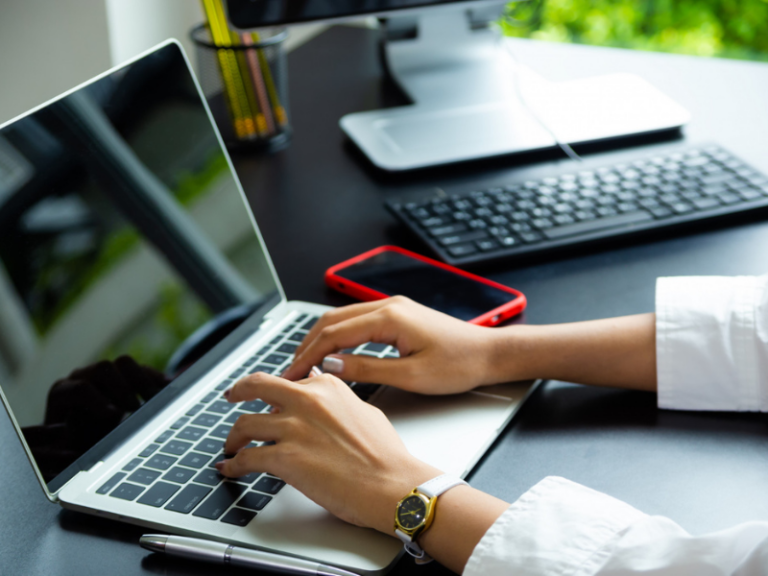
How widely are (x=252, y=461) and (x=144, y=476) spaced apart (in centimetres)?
9

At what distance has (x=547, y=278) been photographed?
2.82ft

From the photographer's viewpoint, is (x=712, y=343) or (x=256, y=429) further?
(x=712, y=343)

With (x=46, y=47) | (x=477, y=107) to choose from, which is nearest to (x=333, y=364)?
(x=477, y=107)

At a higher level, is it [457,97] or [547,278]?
[457,97]

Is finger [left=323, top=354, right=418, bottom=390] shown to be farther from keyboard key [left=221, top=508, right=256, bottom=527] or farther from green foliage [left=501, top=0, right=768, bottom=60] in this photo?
green foliage [left=501, top=0, right=768, bottom=60]

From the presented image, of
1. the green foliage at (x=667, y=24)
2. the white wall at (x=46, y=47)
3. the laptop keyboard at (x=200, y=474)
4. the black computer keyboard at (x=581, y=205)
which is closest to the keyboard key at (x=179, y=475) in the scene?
the laptop keyboard at (x=200, y=474)

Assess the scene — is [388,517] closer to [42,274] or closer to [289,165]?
[42,274]

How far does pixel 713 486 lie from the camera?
0.59 metres

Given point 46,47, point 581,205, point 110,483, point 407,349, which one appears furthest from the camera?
point 46,47

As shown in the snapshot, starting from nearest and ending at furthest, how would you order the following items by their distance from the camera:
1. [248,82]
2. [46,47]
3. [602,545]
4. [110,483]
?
[602,545] < [110,483] < [248,82] < [46,47]

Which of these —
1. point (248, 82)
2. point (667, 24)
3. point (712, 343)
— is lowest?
point (667, 24)

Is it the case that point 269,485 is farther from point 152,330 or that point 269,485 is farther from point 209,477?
point 152,330

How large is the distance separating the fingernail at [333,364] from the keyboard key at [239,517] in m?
0.15

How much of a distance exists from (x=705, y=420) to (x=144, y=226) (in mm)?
497
